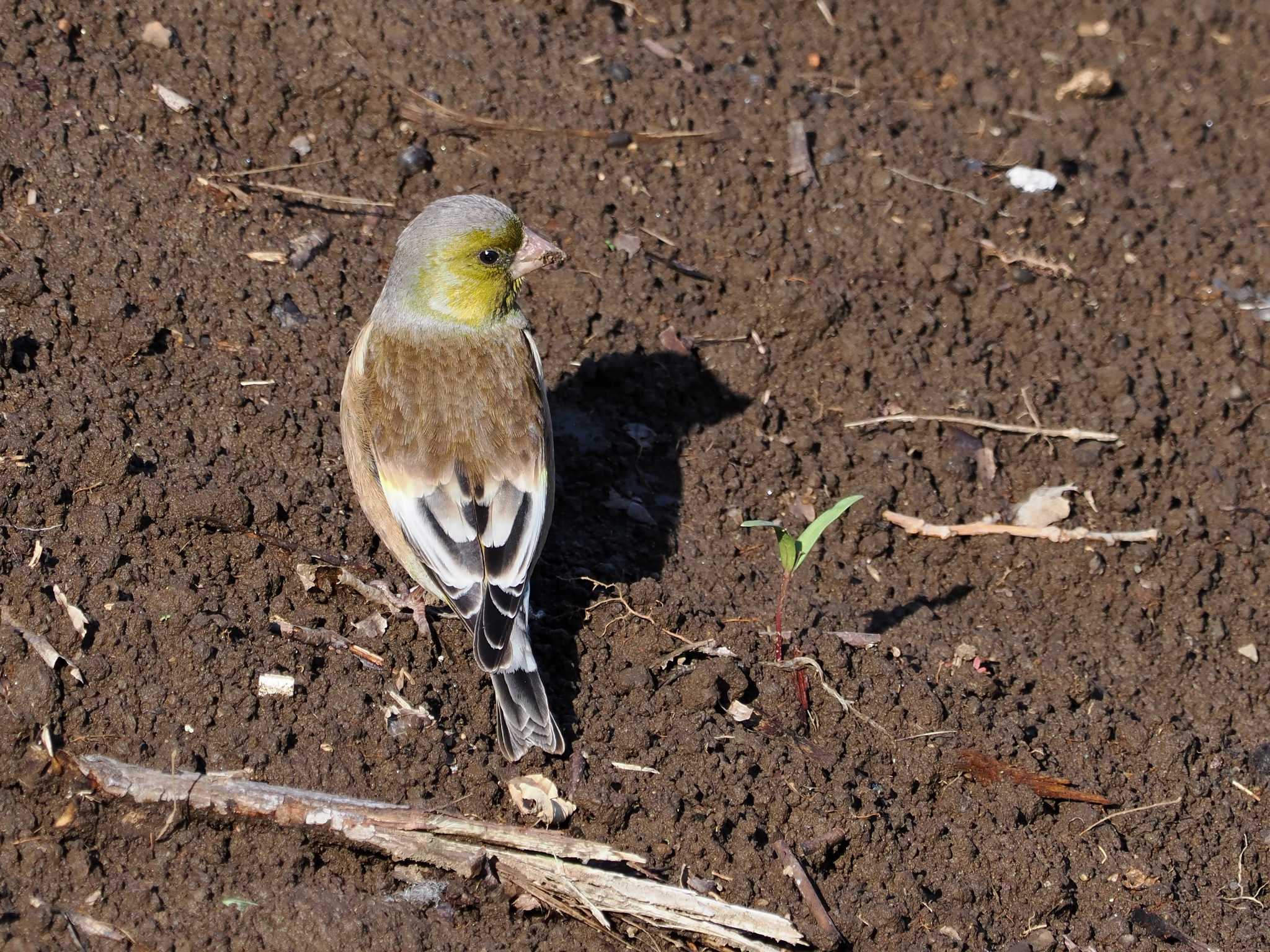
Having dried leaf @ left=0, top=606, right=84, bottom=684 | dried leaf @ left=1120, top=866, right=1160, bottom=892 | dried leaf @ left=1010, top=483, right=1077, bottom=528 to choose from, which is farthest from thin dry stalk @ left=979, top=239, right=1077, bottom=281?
dried leaf @ left=0, top=606, right=84, bottom=684

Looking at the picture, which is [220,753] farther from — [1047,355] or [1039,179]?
[1039,179]

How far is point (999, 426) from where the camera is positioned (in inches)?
263

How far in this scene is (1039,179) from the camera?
7824 mm

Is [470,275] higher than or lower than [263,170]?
higher

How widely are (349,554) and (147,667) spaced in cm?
102

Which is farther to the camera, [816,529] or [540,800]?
[816,529]

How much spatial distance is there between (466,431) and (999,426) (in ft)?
9.38

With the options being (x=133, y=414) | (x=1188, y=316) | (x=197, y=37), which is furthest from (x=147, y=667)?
(x=1188, y=316)

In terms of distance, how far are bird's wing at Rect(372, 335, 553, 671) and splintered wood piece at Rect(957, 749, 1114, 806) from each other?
185 cm

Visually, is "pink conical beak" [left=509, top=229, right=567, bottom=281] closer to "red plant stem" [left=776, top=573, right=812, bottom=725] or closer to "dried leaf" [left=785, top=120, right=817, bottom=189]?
"red plant stem" [left=776, top=573, right=812, bottom=725]

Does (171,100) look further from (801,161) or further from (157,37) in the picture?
(801,161)

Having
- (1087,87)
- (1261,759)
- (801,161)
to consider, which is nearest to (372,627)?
(1261,759)

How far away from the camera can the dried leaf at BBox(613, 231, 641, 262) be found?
6945 mm

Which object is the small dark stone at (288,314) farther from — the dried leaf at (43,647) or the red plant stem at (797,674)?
the red plant stem at (797,674)
